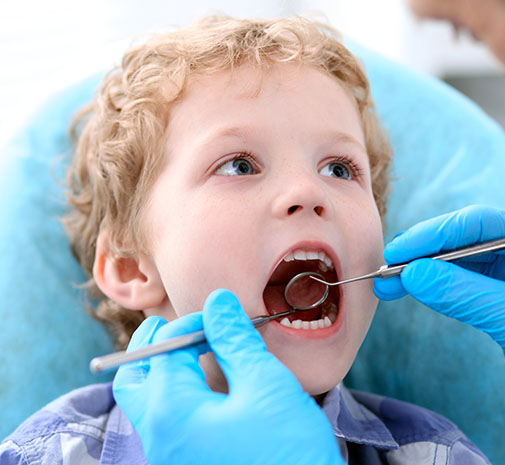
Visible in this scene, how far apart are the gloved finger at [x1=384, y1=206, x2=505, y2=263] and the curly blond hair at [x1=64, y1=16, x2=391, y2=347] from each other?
0.38 m

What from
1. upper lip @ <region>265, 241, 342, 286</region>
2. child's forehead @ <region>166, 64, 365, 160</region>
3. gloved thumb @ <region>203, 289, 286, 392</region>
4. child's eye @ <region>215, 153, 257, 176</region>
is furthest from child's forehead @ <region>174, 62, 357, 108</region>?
gloved thumb @ <region>203, 289, 286, 392</region>

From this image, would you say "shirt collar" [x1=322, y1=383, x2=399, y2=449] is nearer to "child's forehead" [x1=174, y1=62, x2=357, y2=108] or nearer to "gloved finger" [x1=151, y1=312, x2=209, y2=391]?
"gloved finger" [x1=151, y1=312, x2=209, y2=391]

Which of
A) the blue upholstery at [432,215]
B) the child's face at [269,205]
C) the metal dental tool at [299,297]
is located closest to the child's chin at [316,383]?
the child's face at [269,205]

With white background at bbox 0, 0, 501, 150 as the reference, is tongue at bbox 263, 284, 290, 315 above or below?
below

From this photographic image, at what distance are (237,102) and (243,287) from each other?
1.08 ft

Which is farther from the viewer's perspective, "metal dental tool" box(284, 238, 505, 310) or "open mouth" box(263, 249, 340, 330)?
"open mouth" box(263, 249, 340, 330)

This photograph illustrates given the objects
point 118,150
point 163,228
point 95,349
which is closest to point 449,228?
point 163,228

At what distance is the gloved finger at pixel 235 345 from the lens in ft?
2.73

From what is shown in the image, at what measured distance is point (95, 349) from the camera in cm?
143

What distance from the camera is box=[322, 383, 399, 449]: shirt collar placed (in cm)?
114

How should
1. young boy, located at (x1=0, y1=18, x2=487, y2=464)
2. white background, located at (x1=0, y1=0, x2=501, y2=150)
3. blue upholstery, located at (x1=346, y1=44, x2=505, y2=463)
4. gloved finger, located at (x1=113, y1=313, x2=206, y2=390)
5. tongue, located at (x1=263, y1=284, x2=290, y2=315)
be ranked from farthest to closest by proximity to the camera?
white background, located at (x1=0, y1=0, x2=501, y2=150), blue upholstery, located at (x1=346, y1=44, x2=505, y2=463), tongue, located at (x1=263, y1=284, x2=290, y2=315), young boy, located at (x1=0, y1=18, x2=487, y2=464), gloved finger, located at (x1=113, y1=313, x2=206, y2=390)

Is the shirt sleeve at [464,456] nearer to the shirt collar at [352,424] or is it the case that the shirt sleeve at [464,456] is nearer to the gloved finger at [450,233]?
the shirt collar at [352,424]

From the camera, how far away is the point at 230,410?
80cm

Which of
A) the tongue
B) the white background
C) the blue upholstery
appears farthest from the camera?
the white background
